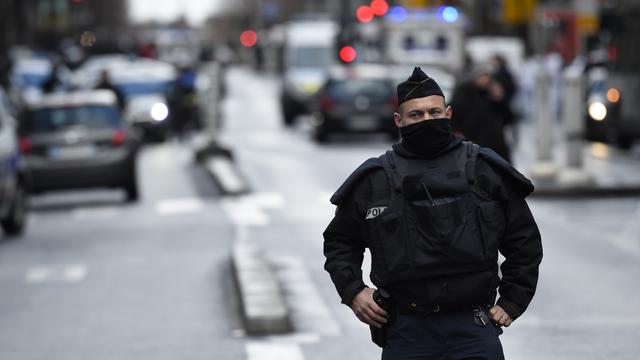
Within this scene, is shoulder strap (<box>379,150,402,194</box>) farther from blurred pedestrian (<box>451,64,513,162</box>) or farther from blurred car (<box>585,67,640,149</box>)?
blurred car (<box>585,67,640,149</box>)

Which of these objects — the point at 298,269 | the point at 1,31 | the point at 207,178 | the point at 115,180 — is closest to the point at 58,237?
the point at 115,180

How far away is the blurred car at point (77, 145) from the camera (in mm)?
23734

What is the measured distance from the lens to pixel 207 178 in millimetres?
29094

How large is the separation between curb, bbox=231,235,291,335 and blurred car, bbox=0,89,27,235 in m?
4.42

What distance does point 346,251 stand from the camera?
6.23 m

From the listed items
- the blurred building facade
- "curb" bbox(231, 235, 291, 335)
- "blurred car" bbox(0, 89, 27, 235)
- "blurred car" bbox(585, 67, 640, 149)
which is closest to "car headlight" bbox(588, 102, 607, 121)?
"blurred car" bbox(585, 67, 640, 149)

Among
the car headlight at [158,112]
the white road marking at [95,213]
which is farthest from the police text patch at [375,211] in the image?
the car headlight at [158,112]

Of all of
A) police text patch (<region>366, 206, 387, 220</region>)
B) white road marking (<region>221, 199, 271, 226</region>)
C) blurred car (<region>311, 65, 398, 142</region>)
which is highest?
police text patch (<region>366, 206, 387, 220</region>)

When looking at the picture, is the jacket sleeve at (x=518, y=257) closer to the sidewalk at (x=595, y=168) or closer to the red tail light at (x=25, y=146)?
the sidewalk at (x=595, y=168)

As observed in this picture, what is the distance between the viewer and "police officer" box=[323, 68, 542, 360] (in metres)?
5.95

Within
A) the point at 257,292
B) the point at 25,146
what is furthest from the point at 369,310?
the point at 25,146

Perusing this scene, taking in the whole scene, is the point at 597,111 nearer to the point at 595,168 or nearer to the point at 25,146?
the point at 595,168

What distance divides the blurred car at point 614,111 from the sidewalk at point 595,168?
0.30 m

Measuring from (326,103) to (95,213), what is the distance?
Answer: 13875 millimetres
